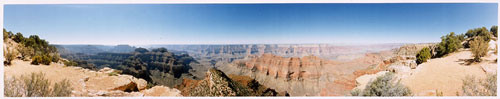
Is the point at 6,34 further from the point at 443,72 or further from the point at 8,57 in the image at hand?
the point at 443,72

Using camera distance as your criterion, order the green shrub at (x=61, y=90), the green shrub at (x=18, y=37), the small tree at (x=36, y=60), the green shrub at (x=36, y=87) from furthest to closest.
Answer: the small tree at (x=36, y=60)
the green shrub at (x=18, y=37)
the green shrub at (x=61, y=90)
the green shrub at (x=36, y=87)

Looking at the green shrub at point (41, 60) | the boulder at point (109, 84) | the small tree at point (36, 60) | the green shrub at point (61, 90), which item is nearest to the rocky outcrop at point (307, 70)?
the boulder at point (109, 84)

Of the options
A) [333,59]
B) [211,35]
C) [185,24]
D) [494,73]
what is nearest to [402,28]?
[494,73]

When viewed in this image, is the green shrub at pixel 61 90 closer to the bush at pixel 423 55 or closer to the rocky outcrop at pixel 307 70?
the rocky outcrop at pixel 307 70

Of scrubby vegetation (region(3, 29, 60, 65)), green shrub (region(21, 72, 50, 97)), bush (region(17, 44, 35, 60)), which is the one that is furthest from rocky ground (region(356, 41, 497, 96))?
bush (region(17, 44, 35, 60))

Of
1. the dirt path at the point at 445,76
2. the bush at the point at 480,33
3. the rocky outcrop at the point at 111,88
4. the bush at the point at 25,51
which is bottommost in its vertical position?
the rocky outcrop at the point at 111,88

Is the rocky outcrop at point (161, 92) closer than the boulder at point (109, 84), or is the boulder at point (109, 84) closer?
the boulder at point (109, 84)

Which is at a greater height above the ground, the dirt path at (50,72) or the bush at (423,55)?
the bush at (423,55)

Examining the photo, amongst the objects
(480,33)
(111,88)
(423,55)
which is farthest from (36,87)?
(480,33)
